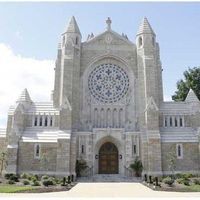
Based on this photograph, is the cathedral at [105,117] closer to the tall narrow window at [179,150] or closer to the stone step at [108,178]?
the tall narrow window at [179,150]

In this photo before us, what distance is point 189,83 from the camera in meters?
50.3

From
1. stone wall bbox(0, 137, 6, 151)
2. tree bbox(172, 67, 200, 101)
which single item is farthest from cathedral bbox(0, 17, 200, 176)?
tree bbox(172, 67, 200, 101)

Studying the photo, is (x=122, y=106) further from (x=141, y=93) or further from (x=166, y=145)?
(x=166, y=145)

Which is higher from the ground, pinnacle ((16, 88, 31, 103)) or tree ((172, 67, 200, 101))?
tree ((172, 67, 200, 101))

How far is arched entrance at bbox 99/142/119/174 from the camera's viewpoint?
39219 millimetres

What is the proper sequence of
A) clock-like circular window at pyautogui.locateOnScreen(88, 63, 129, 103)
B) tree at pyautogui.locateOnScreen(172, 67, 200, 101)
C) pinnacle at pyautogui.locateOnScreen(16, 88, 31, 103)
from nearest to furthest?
pinnacle at pyautogui.locateOnScreen(16, 88, 31, 103), clock-like circular window at pyautogui.locateOnScreen(88, 63, 129, 103), tree at pyautogui.locateOnScreen(172, 67, 200, 101)

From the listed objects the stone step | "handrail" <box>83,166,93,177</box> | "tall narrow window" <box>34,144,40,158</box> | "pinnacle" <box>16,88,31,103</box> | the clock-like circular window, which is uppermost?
the clock-like circular window

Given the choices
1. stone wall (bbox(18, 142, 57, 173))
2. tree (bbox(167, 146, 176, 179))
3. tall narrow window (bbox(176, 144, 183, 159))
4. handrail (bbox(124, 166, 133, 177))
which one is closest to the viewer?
tree (bbox(167, 146, 176, 179))

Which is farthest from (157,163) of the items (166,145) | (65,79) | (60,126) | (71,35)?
(71,35)

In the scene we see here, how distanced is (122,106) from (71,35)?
41.3 feet

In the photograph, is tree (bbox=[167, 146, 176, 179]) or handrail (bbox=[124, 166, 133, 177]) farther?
handrail (bbox=[124, 166, 133, 177])

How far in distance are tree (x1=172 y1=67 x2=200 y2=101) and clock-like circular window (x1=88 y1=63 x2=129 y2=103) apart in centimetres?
1357

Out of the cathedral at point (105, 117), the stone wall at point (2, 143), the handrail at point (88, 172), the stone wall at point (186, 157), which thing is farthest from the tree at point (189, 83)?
the stone wall at point (2, 143)

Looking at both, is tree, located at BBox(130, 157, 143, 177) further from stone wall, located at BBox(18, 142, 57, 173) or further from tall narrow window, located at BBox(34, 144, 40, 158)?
tall narrow window, located at BBox(34, 144, 40, 158)
